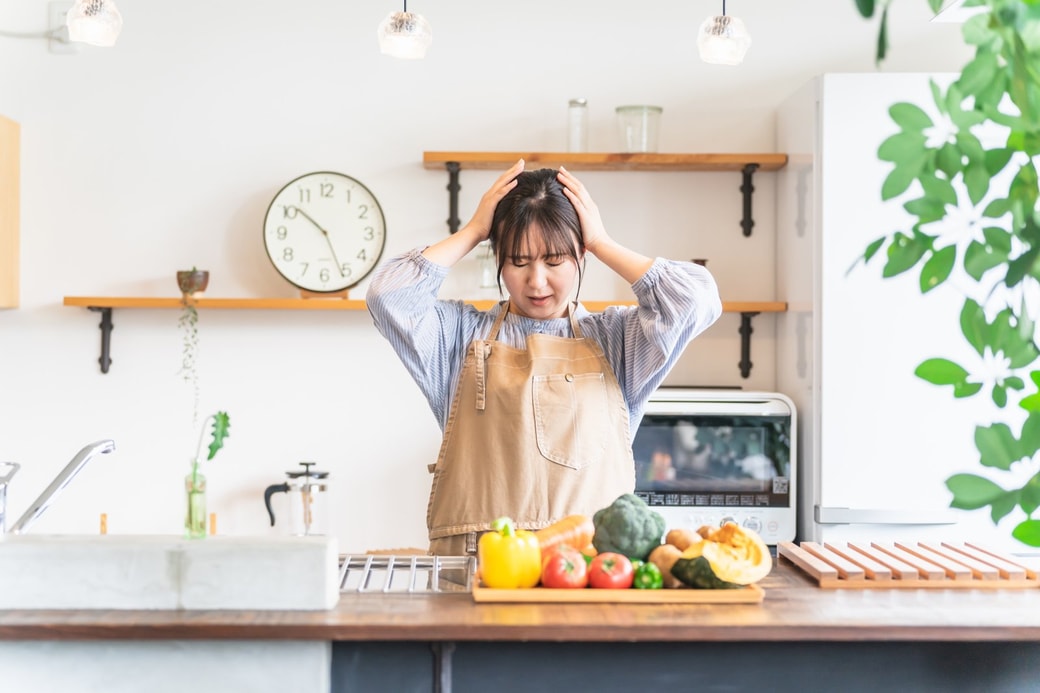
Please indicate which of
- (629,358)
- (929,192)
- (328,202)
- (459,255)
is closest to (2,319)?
(328,202)

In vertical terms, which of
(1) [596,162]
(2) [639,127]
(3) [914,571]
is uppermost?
(2) [639,127]

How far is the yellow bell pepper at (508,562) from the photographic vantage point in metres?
1.68

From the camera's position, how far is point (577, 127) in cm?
343

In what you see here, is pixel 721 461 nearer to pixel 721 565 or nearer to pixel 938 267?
pixel 721 565

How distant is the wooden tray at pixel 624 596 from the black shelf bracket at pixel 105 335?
2264mm

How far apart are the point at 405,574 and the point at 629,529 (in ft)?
1.36

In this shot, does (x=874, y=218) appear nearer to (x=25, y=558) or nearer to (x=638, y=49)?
(x=638, y=49)

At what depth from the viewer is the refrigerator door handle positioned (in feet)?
10.0

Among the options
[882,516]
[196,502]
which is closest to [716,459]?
[882,516]

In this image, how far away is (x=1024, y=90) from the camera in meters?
0.80

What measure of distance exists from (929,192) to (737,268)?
9.19 feet

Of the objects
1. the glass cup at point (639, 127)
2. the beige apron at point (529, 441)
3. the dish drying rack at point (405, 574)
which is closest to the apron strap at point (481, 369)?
the beige apron at point (529, 441)

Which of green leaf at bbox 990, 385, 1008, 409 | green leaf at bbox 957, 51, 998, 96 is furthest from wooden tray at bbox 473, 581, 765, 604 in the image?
green leaf at bbox 957, 51, 998, 96

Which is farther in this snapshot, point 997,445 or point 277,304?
point 277,304
